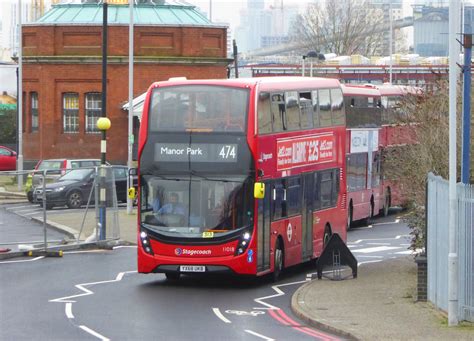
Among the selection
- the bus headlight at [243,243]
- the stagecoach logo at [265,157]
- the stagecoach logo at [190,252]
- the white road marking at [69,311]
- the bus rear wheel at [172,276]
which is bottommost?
the bus rear wheel at [172,276]

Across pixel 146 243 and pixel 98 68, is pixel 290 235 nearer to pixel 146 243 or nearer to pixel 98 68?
pixel 146 243

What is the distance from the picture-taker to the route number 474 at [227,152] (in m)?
22.9

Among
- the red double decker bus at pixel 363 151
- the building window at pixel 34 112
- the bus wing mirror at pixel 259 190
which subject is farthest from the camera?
the building window at pixel 34 112

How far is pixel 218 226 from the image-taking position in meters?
22.9

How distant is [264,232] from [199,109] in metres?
2.74

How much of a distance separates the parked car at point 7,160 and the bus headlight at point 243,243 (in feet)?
137

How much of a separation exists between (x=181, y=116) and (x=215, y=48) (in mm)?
38198

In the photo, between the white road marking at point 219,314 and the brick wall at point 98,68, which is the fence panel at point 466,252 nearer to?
the white road marking at point 219,314

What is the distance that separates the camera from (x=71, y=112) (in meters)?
60.8

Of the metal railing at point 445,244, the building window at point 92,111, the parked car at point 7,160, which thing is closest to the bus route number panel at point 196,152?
the metal railing at point 445,244

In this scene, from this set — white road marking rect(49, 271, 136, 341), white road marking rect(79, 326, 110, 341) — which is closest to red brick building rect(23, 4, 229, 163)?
white road marking rect(49, 271, 136, 341)

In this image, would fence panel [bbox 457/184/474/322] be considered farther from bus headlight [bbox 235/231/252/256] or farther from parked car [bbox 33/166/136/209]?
parked car [bbox 33/166/136/209]

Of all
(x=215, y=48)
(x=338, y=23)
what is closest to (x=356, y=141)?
(x=215, y=48)

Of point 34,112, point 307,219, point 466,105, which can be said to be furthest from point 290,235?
point 34,112
